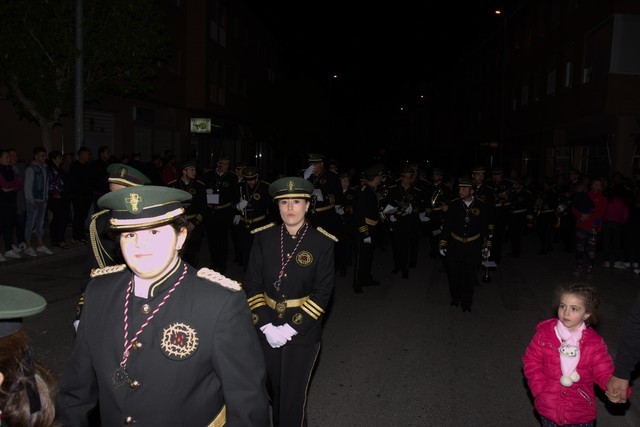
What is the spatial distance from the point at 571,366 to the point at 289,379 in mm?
2065

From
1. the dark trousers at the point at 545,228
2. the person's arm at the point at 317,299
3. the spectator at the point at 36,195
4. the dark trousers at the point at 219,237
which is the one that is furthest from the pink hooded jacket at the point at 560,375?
the dark trousers at the point at 545,228

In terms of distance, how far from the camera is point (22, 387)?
1808mm

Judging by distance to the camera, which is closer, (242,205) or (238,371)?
(238,371)

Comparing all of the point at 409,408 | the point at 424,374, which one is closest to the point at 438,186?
the point at 424,374

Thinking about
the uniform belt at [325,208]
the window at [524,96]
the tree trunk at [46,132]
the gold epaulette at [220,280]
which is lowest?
the uniform belt at [325,208]

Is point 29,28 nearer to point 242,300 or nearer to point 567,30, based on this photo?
point 242,300

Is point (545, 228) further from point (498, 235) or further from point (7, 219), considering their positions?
point (7, 219)

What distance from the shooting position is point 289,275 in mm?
4641

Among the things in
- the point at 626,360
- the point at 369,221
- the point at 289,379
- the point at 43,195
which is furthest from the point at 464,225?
the point at 43,195

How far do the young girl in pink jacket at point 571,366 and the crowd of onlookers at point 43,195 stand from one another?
35.5ft

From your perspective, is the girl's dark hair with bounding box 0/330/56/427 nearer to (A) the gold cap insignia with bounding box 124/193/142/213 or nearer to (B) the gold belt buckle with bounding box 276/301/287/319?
(A) the gold cap insignia with bounding box 124/193/142/213

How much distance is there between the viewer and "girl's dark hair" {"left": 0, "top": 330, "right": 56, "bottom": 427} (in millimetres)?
1768

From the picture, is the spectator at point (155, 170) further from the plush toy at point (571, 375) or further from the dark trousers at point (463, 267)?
the plush toy at point (571, 375)

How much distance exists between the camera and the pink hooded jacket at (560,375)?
4.01 meters
